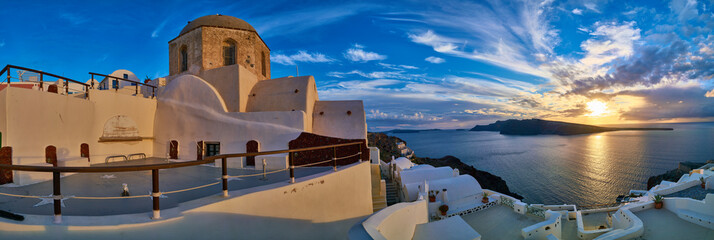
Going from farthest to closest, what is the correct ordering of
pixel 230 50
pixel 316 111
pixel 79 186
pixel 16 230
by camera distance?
1. pixel 230 50
2. pixel 316 111
3. pixel 79 186
4. pixel 16 230

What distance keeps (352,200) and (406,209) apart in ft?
4.38

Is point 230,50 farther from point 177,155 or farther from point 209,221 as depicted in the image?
point 209,221

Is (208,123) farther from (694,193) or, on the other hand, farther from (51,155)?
(694,193)

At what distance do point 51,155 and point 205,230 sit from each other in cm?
738

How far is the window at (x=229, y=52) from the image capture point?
1341cm

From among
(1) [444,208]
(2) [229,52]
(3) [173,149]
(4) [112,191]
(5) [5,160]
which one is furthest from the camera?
(1) [444,208]

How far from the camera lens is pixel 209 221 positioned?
10.0 feet

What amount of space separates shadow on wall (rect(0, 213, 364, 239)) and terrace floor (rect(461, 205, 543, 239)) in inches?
500

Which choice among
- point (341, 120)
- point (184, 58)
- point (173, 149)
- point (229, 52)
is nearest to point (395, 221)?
point (341, 120)

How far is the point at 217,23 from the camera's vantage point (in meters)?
13.3

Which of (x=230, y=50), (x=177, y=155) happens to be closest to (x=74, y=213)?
(x=177, y=155)

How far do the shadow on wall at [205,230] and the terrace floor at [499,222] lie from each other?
500 inches

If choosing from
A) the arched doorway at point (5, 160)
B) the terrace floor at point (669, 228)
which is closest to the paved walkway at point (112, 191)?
the arched doorway at point (5, 160)

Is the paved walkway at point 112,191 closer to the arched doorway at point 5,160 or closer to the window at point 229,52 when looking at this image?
the arched doorway at point 5,160
